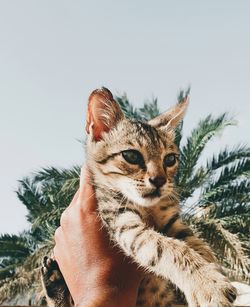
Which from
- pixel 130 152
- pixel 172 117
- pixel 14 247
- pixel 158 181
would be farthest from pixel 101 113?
pixel 14 247

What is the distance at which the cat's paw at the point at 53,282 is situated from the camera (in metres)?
3.39

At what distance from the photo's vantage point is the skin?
2879 mm

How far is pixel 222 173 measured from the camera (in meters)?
11.2

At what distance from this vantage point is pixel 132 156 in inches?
134

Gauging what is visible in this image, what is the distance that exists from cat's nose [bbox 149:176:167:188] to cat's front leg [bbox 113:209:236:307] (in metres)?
0.26

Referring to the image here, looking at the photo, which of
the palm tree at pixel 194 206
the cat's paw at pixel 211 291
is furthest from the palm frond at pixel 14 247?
the cat's paw at pixel 211 291

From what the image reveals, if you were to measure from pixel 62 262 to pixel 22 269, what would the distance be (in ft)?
27.4

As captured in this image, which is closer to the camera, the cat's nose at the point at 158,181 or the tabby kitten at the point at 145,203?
the tabby kitten at the point at 145,203

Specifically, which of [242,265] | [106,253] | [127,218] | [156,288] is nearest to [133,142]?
[127,218]

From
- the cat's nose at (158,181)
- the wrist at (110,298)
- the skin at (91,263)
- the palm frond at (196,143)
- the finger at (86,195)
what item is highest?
the cat's nose at (158,181)

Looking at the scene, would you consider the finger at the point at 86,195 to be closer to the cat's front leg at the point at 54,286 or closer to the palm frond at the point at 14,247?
the cat's front leg at the point at 54,286

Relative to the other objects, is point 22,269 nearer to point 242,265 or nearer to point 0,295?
point 0,295

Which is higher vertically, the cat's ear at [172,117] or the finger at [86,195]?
the cat's ear at [172,117]

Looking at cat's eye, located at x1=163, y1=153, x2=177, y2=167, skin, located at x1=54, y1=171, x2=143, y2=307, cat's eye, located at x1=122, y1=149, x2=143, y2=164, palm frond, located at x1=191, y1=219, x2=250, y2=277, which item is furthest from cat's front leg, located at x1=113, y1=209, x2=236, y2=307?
palm frond, located at x1=191, y1=219, x2=250, y2=277
